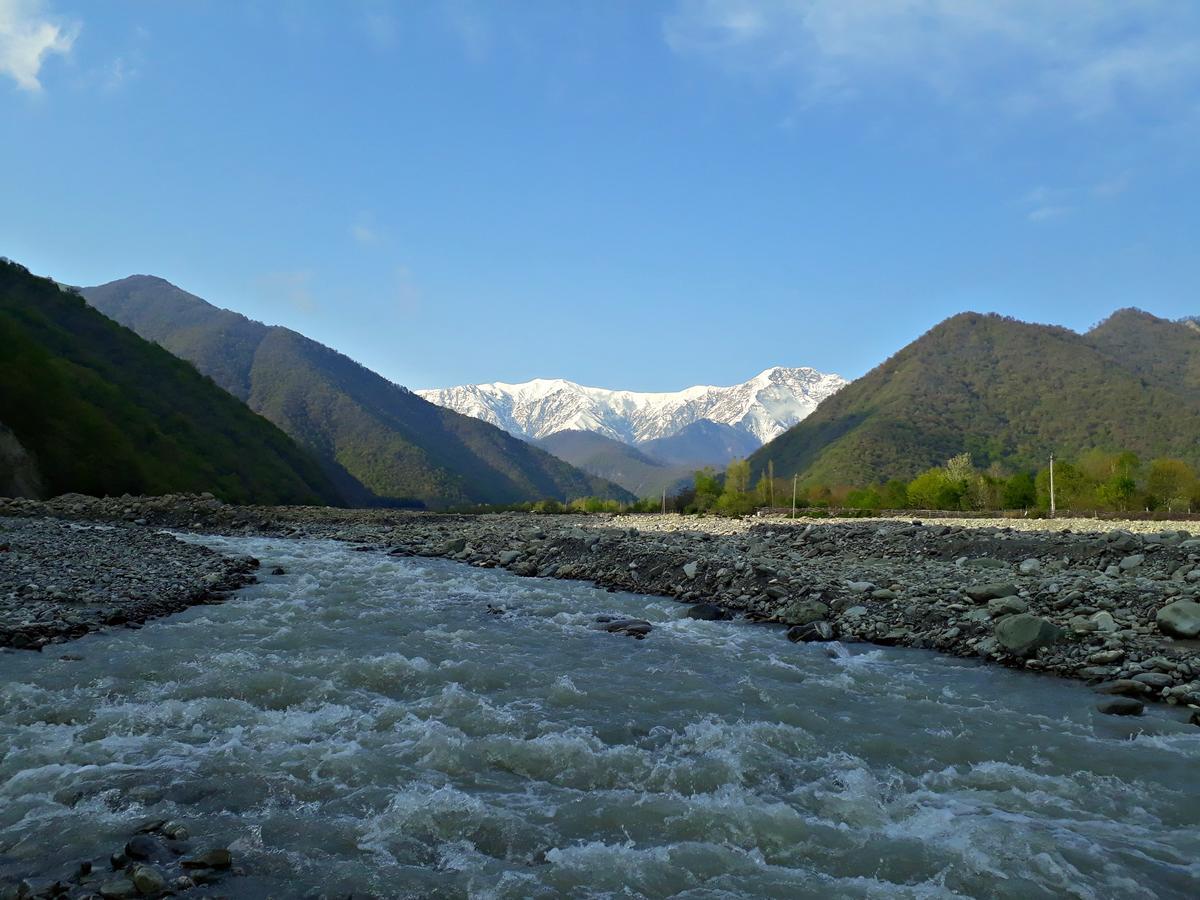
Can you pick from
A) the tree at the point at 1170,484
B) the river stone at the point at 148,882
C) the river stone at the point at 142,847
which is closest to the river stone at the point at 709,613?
the river stone at the point at 142,847

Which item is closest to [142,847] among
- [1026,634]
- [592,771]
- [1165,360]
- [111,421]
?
[592,771]

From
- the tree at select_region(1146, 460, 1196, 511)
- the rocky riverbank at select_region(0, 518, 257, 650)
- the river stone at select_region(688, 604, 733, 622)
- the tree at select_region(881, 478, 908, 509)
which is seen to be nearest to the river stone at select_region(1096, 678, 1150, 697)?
the river stone at select_region(688, 604, 733, 622)

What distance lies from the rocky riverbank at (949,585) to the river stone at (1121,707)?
0.02 metres

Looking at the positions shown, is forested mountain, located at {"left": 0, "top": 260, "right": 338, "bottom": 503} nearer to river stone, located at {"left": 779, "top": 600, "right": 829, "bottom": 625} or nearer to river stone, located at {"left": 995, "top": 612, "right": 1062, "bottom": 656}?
river stone, located at {"left": 779, "top": 600, "right": 829, "bottom": 625}

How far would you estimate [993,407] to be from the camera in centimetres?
14200

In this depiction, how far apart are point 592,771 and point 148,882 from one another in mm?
3892

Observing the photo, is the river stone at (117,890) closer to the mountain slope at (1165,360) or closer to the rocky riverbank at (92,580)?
the rocky riverbank at (92,580)

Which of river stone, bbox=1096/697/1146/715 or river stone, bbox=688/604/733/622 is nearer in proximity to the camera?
river stone, bbox=1096/697/1146/715

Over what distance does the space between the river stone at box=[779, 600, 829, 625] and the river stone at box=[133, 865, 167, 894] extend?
1194 cm

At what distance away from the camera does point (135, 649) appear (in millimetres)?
11188

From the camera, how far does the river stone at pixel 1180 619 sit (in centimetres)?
1146

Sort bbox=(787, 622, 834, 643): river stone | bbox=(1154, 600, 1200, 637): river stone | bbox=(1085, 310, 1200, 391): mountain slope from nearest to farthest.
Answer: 1. bbox=(1154, 600, 1200, 637): river stone
2. bbox=(787, 622, 834, 643): river stone
3. bbox=(1085, 310, 1200, 391): mountain slope

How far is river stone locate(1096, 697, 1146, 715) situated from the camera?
9.05 metres

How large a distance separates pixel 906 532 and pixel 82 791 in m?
26.8
